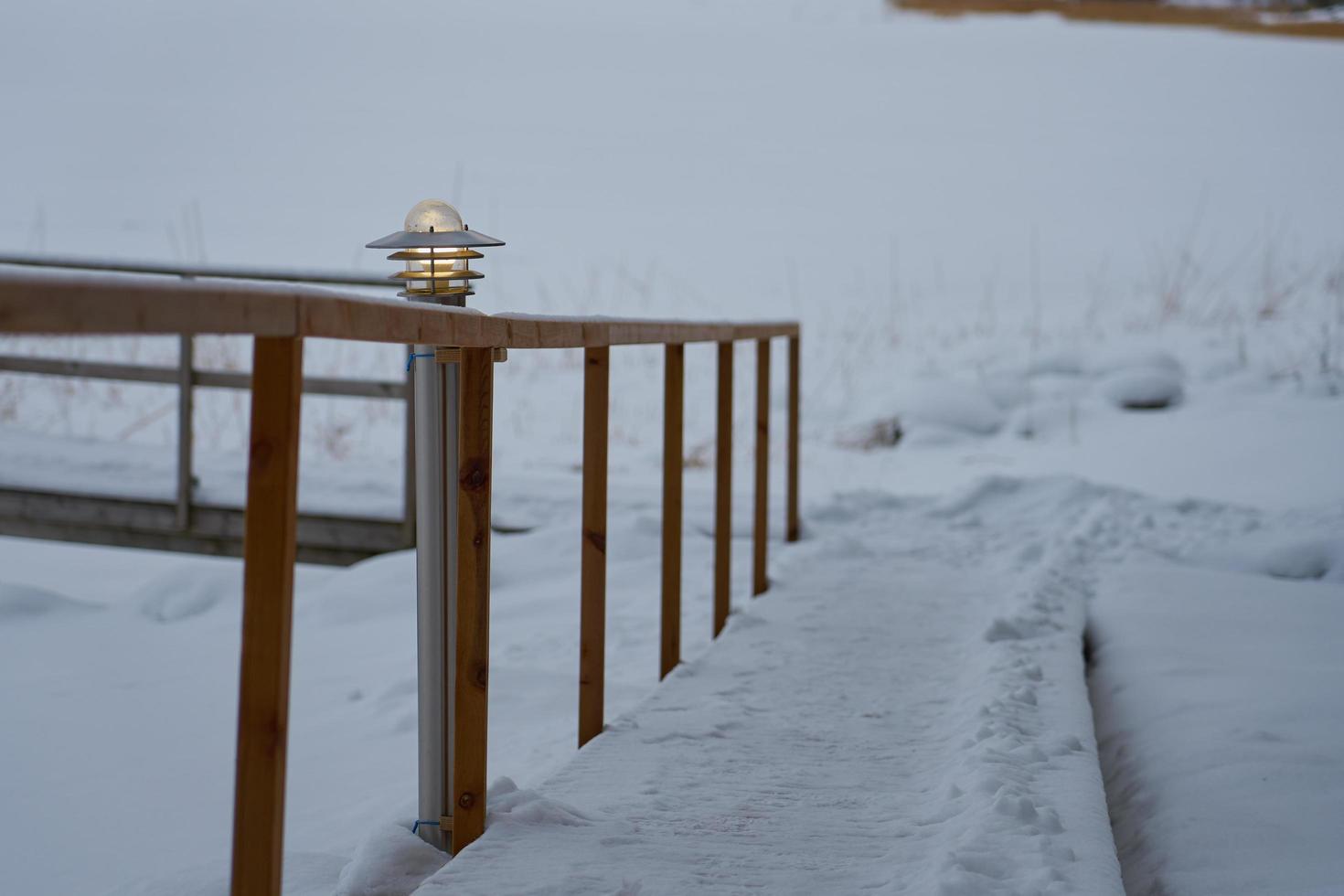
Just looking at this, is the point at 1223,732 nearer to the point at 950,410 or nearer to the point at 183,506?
the point at 183,506

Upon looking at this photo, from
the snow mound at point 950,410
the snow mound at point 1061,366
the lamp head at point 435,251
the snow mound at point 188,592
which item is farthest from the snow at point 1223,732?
the snow mound at point 1061,366

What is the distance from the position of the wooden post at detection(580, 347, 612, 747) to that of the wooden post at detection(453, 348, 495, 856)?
1.38 ft

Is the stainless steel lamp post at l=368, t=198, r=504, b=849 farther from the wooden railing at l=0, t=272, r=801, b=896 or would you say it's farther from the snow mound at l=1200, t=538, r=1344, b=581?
the snow mound at l=1200, t=538, r=1344, b=581

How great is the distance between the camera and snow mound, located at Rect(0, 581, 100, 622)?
340cm

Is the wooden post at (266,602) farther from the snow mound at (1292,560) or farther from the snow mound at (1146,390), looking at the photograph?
the snow mound at (1146,390)

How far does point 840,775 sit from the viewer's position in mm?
1823

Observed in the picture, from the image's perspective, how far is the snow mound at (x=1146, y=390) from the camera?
6152 millimetres

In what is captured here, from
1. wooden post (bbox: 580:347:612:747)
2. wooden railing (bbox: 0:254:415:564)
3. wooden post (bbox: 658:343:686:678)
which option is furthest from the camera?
wooden railing (bbox: 0:254:415:564)

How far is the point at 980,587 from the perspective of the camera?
10.5 ft

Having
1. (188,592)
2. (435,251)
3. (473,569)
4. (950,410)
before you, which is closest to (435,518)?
(473,569)

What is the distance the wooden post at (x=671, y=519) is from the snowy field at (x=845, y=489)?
81mm

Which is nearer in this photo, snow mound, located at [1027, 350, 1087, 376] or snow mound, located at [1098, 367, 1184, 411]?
snow mound, located at [1098, 367, 1184, 411]

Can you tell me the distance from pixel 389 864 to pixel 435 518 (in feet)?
1.40

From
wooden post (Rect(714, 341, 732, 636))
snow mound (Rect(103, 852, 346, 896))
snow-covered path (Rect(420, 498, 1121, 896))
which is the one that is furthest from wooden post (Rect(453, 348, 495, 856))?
wooden post (Rect(714, 341, 732, 636))
